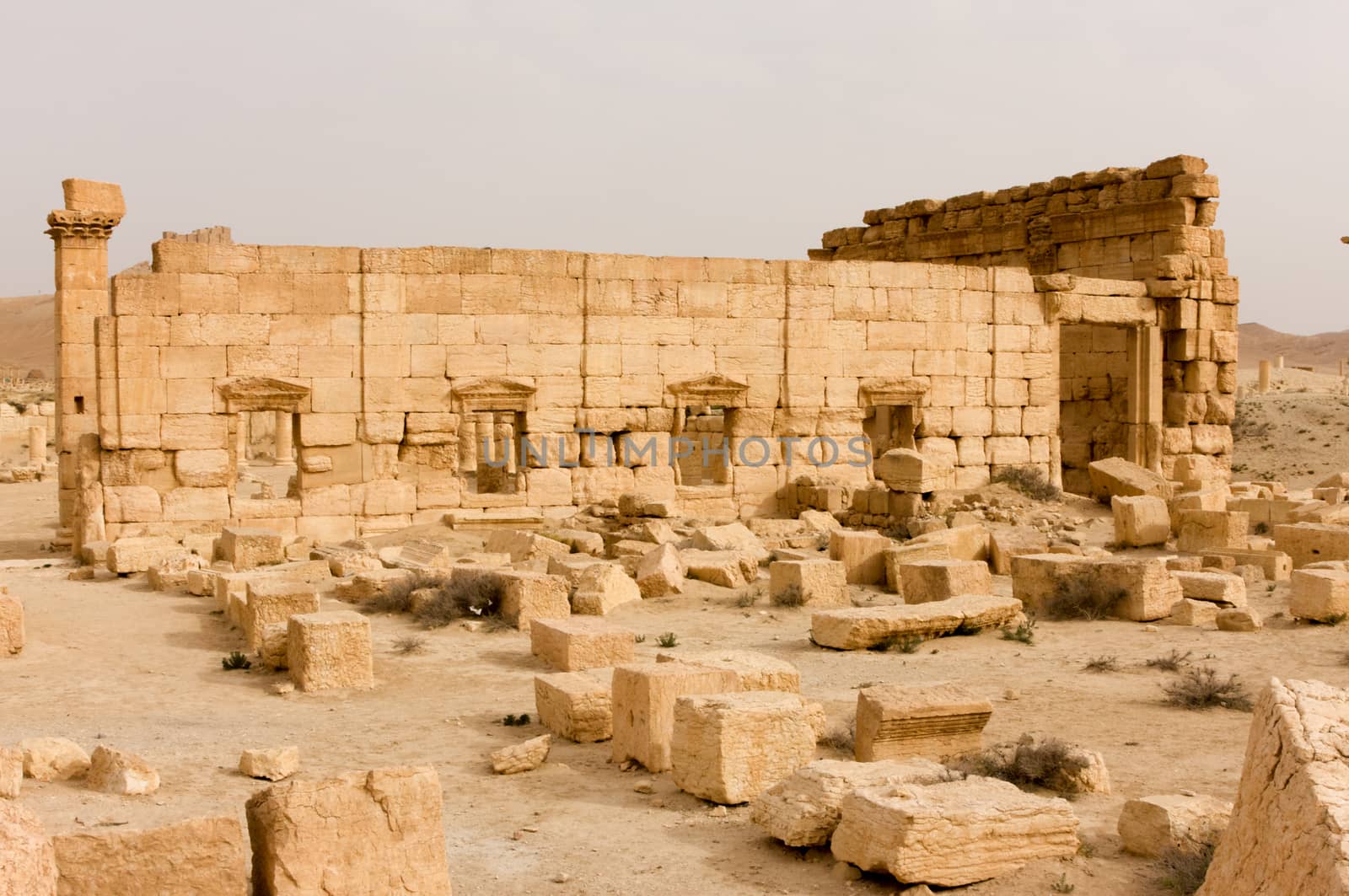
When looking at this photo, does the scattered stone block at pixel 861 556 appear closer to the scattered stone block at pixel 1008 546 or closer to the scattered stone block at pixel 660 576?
the scattered stone block at pixel 1008 546

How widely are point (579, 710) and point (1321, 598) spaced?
6557 mm

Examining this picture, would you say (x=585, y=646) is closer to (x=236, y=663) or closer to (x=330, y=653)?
(x=330, y=653)

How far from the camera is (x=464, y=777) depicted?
649 cm

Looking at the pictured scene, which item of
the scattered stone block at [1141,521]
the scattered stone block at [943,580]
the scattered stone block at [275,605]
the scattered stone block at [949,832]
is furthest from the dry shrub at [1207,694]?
the scattered stone block at [1141,521]

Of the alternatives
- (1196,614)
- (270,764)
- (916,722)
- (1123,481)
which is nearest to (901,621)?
(1196,614)

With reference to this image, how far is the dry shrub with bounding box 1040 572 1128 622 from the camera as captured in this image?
1076 centimetres

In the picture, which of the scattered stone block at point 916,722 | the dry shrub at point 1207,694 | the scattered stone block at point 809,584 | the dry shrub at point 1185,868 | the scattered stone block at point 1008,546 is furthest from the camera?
the scattered stone block at point 1008,546

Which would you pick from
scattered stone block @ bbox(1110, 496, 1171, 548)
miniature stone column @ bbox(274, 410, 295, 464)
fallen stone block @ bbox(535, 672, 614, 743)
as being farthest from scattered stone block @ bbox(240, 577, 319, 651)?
miniature stone column @ bbox(274, 410, 295, 464)

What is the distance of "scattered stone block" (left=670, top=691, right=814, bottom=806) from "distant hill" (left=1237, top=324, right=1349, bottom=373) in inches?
3237

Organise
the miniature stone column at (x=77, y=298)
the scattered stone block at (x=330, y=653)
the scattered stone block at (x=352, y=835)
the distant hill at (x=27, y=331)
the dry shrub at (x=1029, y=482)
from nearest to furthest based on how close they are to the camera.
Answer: the scattered stone block at (x=352, y=835) → the scattered stone block at (x=330, y=653) → the miniature stone column at (x=77, y=298) → the dry shrub at (x=1029, y=482) → the distant hill at (x=27, y=331)

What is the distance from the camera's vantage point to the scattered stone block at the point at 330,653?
8344mm

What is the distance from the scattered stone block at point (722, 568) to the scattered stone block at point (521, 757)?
5.69 meters

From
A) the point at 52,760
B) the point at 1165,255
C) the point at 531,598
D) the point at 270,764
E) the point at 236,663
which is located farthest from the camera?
the point at 1165,255

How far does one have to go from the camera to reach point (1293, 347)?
92.4m
